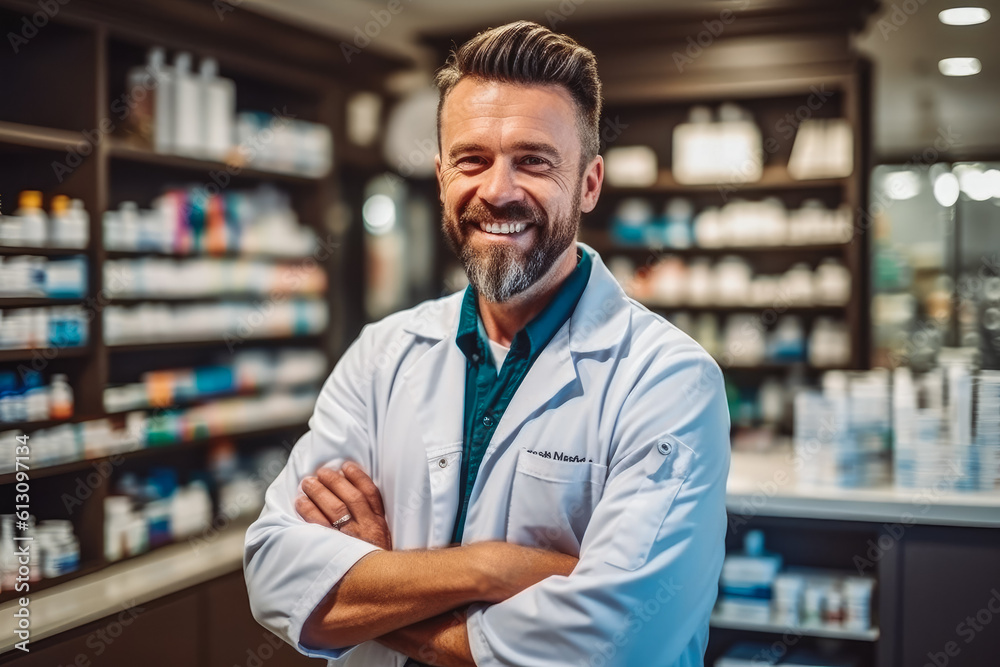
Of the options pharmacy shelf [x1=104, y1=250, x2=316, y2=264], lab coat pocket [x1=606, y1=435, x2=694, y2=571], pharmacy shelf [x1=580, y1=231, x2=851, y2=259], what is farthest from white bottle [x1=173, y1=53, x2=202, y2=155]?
lab coat pocket [x1=606, y1=435, x2=694, y2=571]

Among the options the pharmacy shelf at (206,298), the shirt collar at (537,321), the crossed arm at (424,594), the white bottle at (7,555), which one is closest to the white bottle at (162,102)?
the pharmacy shelf at (206,298)

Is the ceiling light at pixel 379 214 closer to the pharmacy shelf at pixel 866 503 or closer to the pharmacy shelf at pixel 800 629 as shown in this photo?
the pharmacy shelf at pixel 866 503

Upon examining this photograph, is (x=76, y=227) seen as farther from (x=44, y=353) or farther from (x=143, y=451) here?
(x=143, y=451)

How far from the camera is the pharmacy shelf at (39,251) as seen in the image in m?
2.59

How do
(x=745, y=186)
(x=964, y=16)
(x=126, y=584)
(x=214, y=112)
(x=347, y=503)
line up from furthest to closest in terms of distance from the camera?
1. (x=745, y=186)
2. (x=964, y=16)
3. (x=214, y=112)
4. (x=126, y=584)
5. (x=347, y=503)

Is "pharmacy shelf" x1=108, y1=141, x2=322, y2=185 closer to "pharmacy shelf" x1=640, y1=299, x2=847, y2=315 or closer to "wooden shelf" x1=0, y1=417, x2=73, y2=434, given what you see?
"wooden shelf" x1=0, y1=417, x2=73, y2=434

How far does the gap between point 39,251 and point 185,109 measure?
101cm

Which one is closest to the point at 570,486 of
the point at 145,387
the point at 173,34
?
the point at 145,387

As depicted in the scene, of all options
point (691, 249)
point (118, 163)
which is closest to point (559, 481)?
point (118, 163)

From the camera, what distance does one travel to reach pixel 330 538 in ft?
4.39

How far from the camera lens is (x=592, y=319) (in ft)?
4.75

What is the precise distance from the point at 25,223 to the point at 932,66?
5.43 metres

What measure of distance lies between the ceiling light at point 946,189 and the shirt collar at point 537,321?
6.37 m

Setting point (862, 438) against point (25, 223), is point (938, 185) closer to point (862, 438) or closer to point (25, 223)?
point (862, 438)
